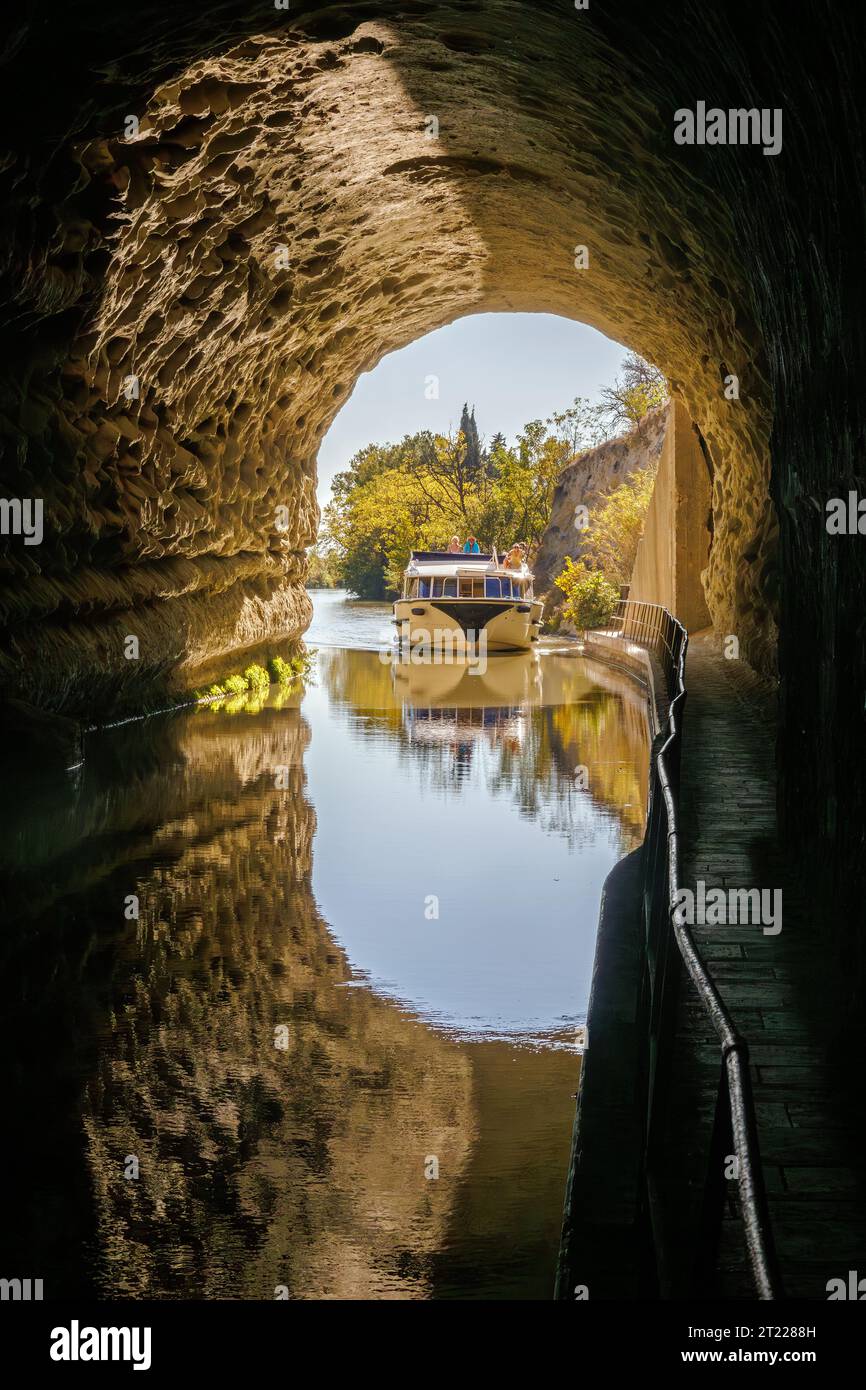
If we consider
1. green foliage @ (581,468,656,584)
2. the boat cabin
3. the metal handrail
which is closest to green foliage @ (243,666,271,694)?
the boat cabin

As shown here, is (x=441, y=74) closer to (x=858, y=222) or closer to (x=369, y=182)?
(x=369, y=182)

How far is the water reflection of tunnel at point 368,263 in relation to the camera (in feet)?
21.2

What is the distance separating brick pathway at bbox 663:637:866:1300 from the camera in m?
3.65

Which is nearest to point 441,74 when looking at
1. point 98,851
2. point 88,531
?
point 88,531

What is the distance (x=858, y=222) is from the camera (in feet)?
15.7

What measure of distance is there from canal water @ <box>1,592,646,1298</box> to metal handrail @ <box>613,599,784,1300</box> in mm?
903

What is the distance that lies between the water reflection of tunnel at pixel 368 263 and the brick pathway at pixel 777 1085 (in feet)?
2.00

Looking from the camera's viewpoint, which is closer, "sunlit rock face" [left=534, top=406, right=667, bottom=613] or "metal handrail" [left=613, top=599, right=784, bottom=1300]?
"metal handrail" [left=613, top=599, right=784, bottom=1300]

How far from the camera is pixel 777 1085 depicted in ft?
15.3

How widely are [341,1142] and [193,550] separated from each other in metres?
15.9

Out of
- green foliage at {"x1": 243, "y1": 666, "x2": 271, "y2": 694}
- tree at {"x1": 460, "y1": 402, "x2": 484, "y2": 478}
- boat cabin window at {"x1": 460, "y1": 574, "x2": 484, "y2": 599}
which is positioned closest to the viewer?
green foliage at {"x1": 243, "y1": 666, "x2": 271, "y2": 694}

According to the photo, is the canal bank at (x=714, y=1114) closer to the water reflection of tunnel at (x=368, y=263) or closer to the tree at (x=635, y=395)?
the water reflection of tunnel at (x=368, y=263)

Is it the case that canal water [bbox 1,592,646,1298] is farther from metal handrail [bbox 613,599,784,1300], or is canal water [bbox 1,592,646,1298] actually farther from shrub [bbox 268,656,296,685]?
shrub [bbox 268,656,296,685]

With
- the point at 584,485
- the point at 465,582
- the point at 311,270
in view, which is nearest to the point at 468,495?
the point at 584,485
